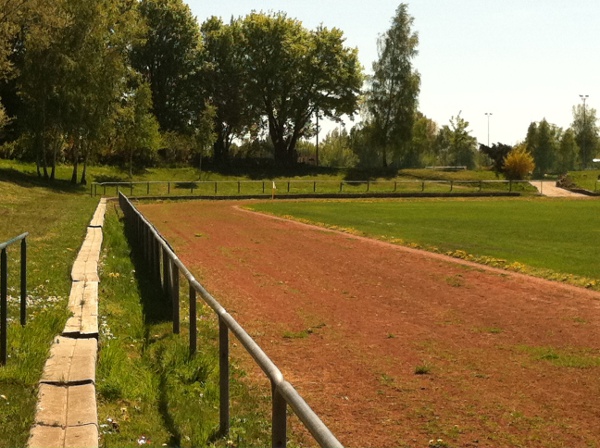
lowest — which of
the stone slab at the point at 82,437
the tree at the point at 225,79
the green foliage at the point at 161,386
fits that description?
the green foliage at the point at 161,386

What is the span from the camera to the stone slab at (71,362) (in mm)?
6695

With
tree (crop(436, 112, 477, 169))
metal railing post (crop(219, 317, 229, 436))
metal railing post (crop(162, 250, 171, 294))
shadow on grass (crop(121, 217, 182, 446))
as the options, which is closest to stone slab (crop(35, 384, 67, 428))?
shadow on grass (crop(121, 217, 182, 446))

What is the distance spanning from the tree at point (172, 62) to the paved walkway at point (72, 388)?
70.7 meters

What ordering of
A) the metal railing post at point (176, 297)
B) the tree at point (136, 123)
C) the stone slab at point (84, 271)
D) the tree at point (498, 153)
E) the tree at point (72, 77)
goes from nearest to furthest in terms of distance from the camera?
the metal railing post at point (176, 297), the stone slab at point (84, 271), the tree at point (72, 77), the tree at point (136, 123), the tree at point (498, 153)

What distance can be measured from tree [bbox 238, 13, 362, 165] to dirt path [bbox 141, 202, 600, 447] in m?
65.3

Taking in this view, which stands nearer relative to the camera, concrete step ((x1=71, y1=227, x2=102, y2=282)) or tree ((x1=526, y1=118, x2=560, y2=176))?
concrete step ((x1=71, y1=227, x2=102, y2=282))

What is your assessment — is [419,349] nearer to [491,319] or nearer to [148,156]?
[491,319]

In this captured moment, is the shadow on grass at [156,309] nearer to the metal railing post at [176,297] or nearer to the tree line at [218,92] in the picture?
the metal railing post at [176,297]

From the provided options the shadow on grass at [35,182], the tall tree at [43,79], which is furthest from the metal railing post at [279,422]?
the tall tree at [43,79]

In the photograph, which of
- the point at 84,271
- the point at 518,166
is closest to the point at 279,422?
the point at 84,271

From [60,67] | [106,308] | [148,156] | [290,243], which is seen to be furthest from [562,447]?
[148,156]

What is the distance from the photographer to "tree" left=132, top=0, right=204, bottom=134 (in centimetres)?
7769

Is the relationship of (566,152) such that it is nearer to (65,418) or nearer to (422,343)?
(422,343)

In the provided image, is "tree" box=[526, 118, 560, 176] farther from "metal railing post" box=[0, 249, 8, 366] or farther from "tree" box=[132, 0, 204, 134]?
"metal railing post" box=[0, 249, 8, 366]
